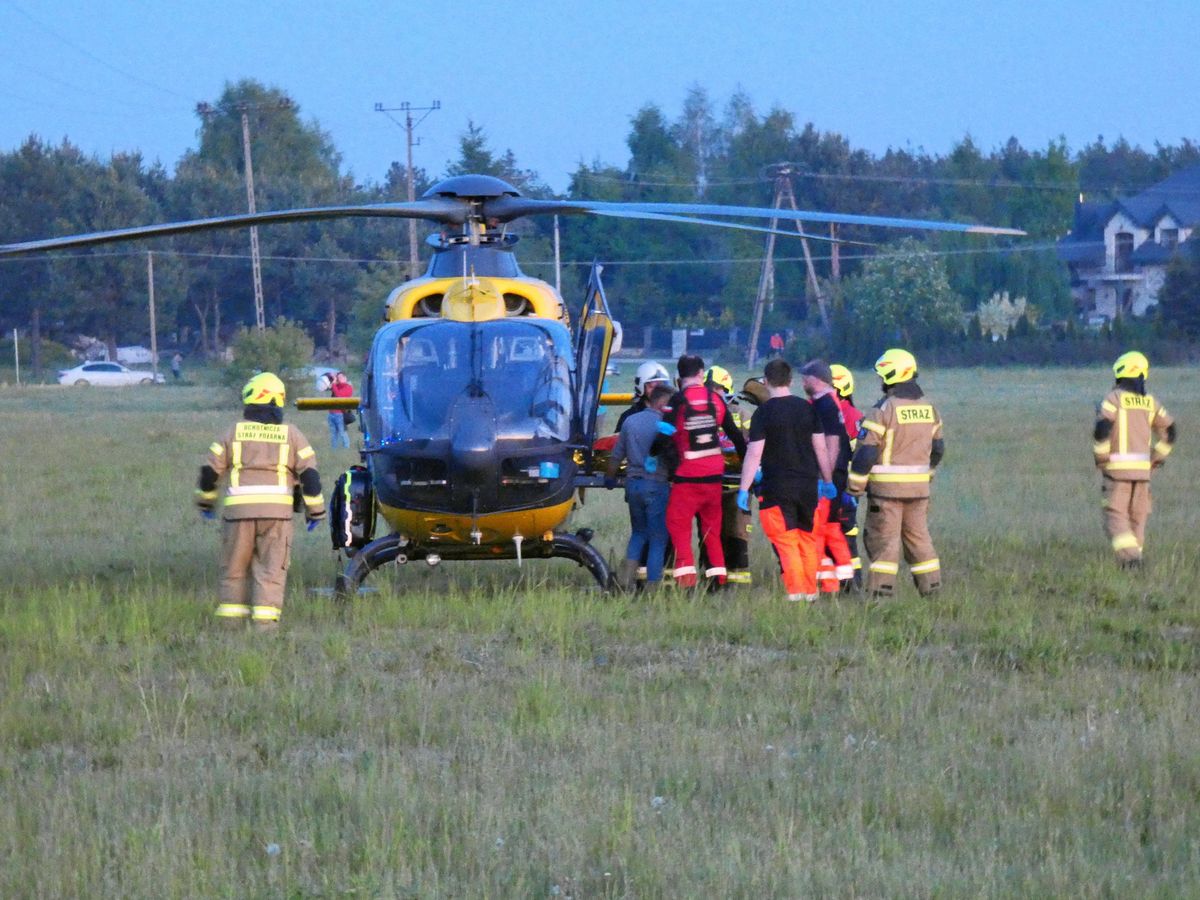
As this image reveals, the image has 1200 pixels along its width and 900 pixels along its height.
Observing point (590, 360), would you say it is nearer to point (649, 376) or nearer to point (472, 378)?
point (649, 376)

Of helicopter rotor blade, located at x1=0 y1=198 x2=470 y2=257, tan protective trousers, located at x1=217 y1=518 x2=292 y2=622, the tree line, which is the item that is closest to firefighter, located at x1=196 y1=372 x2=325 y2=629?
tan protective trousers, located at x1=217 y1=518 x2=292 y2=622

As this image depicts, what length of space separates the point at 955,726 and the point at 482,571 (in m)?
6.92

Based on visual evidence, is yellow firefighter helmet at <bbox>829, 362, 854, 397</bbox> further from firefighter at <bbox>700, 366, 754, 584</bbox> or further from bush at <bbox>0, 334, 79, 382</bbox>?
bush at <bbox>0, 334, 79, 382</bbox>

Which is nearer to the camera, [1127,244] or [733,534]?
[733,534]

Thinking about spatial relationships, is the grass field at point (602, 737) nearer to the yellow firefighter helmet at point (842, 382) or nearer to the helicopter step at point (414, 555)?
the helicopter step at point (414, 555)

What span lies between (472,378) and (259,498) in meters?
1.64

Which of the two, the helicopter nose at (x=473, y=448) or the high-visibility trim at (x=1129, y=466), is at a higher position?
the helicopter nose at (x=473, y=448)

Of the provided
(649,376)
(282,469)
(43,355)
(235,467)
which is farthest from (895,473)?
(43,355)

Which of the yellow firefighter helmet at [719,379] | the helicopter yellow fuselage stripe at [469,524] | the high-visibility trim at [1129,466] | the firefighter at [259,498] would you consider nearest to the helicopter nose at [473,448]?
the helicopter yellow fuselage stripe at [469,524]

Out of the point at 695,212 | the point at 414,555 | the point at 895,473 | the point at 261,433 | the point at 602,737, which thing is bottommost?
the point at 602,737

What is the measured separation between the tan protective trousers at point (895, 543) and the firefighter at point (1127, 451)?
1.91 metres

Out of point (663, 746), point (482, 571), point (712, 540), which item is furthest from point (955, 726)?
point (482, 571)

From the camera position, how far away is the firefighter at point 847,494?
1198 centimetres

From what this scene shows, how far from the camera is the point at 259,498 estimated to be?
34.7 ft
